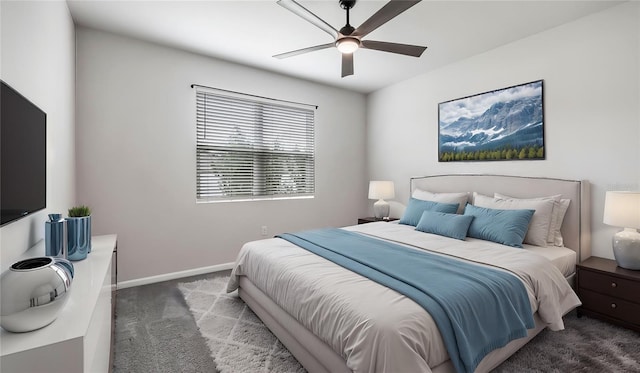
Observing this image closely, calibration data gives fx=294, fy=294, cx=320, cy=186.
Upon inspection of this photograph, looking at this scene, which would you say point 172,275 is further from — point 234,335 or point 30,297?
point 30,297

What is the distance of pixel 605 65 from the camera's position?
266 cm

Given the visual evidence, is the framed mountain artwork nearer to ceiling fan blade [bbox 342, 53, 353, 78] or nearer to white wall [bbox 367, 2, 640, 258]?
white wall [bbox 367, 2, 640, 258]

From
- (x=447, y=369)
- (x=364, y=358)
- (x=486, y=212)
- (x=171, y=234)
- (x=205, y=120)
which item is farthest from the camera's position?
(x=205, y=120)

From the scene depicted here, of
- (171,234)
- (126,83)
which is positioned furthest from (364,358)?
(126,83)

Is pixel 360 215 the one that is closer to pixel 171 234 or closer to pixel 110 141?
pixel 171 234

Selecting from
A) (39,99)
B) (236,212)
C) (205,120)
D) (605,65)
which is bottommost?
(236,212)

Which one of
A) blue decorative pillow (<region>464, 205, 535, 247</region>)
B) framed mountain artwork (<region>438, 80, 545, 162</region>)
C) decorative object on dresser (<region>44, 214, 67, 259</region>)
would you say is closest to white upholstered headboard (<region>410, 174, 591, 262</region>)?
framed mountain artwork (<region>438, 80, 545, 162</region>)

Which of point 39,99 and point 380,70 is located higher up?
point 380,70

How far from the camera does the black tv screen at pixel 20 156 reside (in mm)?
1173

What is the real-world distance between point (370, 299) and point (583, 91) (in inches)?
117

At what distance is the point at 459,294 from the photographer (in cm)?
160

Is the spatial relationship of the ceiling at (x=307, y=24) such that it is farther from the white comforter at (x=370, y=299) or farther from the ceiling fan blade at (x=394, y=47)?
the white comforter at (x=370, y=299)

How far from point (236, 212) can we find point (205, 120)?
1245 millimetres

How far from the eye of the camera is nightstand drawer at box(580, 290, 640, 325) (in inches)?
87.0
